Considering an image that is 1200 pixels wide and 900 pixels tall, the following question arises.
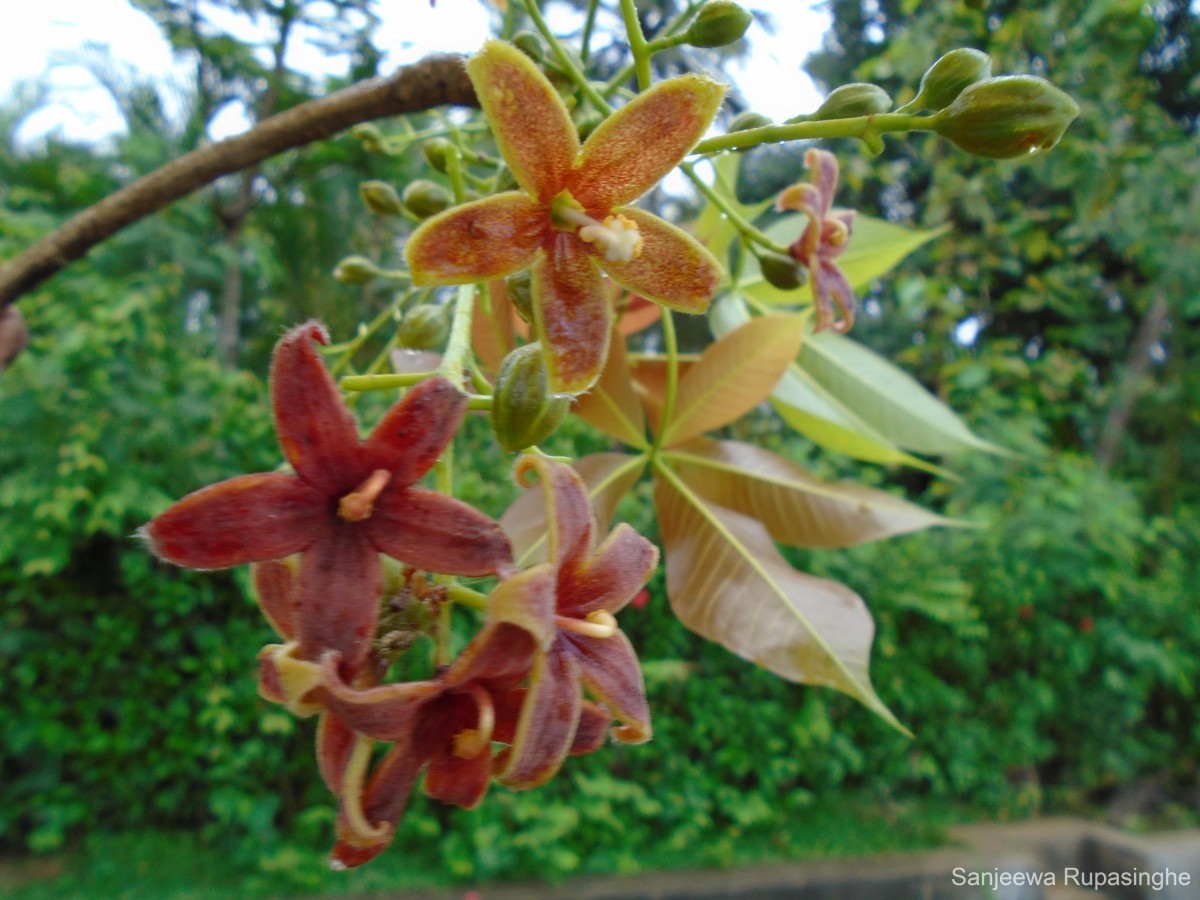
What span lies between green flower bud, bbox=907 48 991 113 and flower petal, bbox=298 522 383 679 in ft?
1.13

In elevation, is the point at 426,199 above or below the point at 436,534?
above

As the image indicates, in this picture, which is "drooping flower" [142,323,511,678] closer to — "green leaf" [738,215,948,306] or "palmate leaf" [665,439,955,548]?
"palmate leaf" [665,439,955,548]

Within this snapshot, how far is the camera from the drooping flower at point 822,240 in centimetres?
63

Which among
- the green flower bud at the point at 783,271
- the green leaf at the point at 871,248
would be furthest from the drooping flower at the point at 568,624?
the green leaf at the point at 871,248

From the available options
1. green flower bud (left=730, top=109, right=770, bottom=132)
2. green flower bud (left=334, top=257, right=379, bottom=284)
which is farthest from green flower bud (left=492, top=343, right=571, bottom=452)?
green flower bud (left=334, top=257, right=379, bottom=284)

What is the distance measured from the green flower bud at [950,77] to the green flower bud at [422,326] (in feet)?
0.95

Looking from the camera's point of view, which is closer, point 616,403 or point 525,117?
point 525,117

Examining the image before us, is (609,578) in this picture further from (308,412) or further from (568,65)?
(568,65)

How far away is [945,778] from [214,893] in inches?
113

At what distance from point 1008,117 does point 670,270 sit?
0.18 metres

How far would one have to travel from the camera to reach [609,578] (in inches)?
14.0

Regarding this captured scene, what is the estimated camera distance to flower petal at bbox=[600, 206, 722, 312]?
14.2 inches

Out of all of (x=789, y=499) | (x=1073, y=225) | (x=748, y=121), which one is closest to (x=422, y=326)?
(x=748, y=121)

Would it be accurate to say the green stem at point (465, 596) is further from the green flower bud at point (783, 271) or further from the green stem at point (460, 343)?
the green flower bud at point (783, 271)
